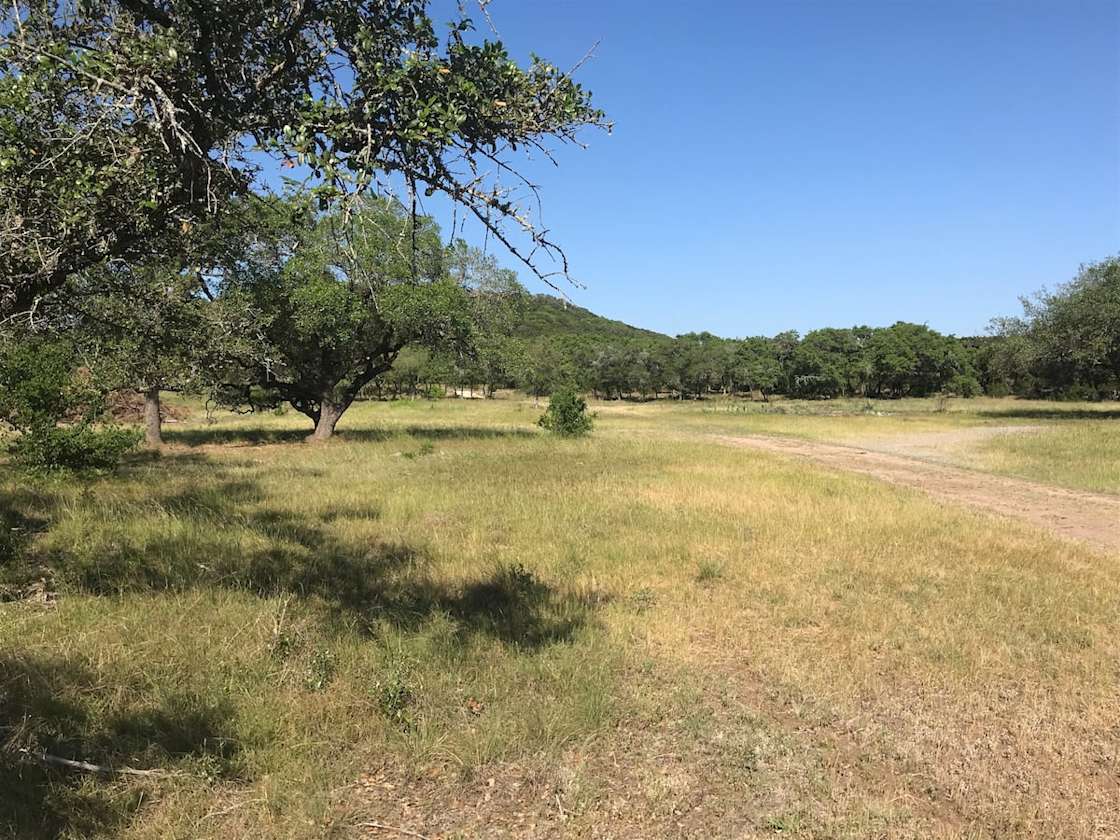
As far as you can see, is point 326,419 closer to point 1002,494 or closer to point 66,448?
point 66,448

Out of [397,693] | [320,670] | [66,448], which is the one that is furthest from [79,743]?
[66,448]

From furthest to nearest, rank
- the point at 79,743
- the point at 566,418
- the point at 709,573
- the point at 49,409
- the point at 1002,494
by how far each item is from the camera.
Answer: the point at 566,418
the point at 1002,494
the point at 49,409
the point at 709,573
the point at 79,743

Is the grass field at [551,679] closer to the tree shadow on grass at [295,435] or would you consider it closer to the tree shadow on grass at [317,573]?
the tree shadow on grass at [317,573]

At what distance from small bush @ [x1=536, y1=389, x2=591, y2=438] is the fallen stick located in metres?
24.4

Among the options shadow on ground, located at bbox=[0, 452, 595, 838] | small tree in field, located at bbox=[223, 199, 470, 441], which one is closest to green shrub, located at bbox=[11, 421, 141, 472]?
shadow on ground, located at bbox=[0, 452, 595, 838]

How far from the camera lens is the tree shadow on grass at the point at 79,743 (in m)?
3.15

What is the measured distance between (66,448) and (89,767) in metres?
11.1

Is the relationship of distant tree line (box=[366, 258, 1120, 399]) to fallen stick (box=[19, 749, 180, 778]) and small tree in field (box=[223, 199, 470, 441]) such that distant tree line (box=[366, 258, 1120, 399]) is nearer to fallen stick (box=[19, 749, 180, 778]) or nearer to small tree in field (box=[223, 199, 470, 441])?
small tree in field (box=[223, 199, 470, 441])

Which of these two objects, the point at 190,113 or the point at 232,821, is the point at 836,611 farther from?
the point at 190,113

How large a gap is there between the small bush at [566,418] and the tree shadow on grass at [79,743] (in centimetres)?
2375

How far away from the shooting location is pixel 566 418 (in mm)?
28656

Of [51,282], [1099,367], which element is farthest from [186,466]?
[1099,367]

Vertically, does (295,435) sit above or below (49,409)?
below

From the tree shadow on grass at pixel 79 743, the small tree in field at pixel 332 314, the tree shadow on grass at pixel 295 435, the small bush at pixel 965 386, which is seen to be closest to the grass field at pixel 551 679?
the tree shadow on grass at pixel 79 743
